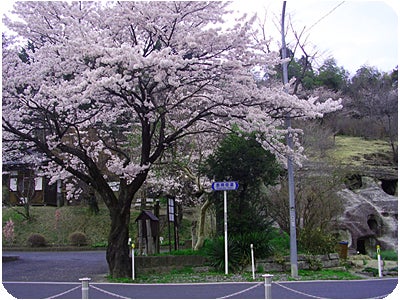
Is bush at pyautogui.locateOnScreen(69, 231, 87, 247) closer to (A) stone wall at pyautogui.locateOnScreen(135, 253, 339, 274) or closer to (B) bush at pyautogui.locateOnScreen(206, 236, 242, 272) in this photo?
(A) stone wall at pyautogui.locateOnScreen(135, 253, 339, 274)

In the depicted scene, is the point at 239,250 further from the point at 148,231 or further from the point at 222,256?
the point at 148,231

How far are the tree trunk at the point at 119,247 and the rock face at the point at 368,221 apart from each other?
476 inches

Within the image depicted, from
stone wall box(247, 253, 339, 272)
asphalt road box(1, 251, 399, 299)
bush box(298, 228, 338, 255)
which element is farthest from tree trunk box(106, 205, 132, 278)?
bush box(298, 228, 338, 255)

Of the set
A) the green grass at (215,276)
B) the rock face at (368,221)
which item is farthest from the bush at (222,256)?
the rock face at (368,221)

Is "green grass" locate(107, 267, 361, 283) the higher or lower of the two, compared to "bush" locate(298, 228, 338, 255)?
lower

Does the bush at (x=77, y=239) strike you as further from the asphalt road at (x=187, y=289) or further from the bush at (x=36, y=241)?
the asphalt road at (x=187, y=289)

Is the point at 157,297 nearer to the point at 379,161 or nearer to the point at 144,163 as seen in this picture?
the point at 144,163

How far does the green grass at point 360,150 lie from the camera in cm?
3412

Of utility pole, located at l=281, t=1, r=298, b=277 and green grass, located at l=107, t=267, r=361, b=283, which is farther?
utility pole, located at l=281, t=1, r=298, b=277

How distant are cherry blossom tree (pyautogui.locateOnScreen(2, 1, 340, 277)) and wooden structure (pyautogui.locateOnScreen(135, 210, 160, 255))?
245 cm

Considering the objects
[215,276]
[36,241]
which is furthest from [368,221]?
[36,241]

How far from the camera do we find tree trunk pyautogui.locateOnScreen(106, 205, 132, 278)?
45.2 ft

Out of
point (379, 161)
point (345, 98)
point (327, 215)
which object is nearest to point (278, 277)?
point (327, 215)

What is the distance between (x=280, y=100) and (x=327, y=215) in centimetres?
680
